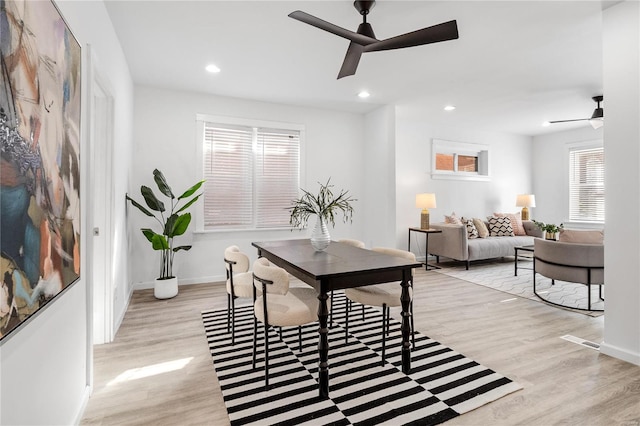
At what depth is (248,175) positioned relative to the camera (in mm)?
4961

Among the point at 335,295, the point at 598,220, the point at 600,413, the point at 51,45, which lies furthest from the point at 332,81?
the point at 598,220

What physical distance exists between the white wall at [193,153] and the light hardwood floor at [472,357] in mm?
863

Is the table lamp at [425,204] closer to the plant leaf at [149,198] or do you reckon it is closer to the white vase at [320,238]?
the white vase at [320,238]

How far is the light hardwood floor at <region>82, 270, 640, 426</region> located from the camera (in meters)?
1.82

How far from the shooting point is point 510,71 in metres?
3.95

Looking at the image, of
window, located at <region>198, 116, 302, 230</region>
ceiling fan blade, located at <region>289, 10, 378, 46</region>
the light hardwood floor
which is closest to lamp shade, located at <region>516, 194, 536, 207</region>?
the light hardwood floor

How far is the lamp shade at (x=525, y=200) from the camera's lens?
7207 millimetres

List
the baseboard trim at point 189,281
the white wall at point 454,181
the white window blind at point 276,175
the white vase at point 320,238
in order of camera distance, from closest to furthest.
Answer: the white vase at point 320,238 < the baseboard trim at point 189,281 < the white window blind at point 276,175 < the white wall at point 454,181

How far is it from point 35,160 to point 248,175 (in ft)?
12.4

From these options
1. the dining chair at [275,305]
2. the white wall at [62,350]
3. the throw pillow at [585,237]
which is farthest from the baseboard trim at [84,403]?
the throw pillow at [585,237]

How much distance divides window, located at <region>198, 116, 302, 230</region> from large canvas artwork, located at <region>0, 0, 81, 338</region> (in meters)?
3.10

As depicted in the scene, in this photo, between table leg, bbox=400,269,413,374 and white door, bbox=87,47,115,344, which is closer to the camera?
table leg, bbox=400,269,413,374

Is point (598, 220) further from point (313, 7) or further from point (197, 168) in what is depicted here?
point (197, 168)

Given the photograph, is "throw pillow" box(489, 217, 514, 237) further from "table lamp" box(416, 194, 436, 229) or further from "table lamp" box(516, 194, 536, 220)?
"table lamp" box(416, 194, 436, 229)
